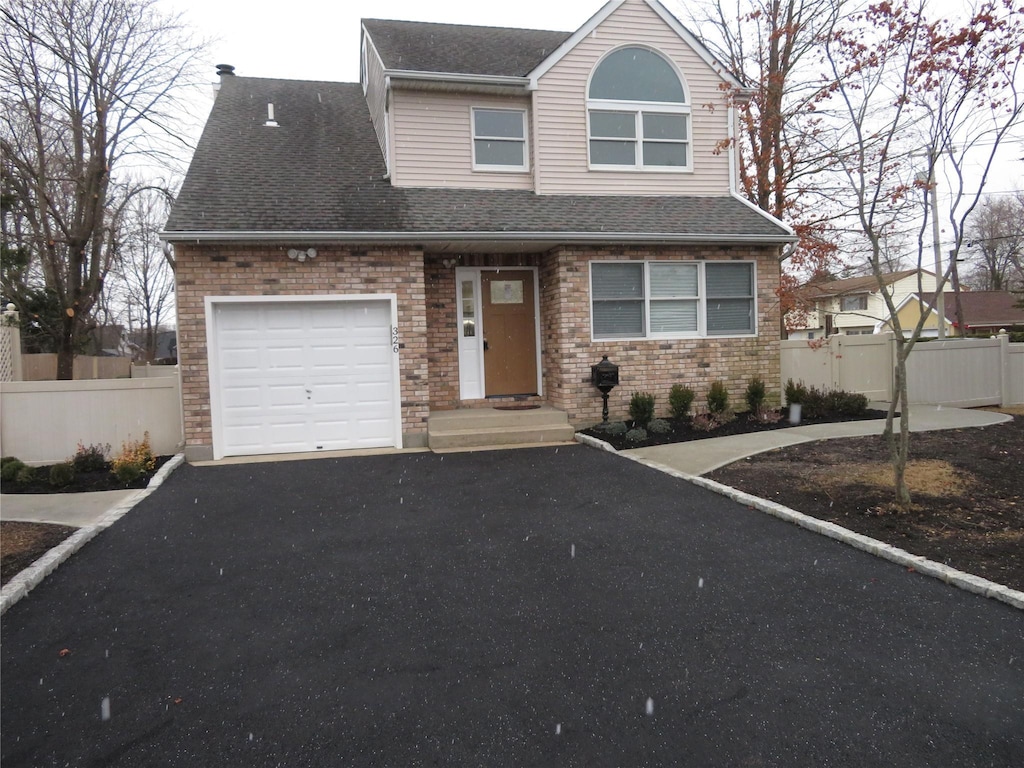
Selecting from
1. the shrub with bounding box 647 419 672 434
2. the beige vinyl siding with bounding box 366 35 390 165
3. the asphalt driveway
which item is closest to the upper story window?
the beige vinyl siding with bounding box 366 35 390 165

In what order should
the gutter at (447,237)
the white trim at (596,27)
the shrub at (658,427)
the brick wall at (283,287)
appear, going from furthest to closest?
the white trim at (596,27) → the shrub at (658,427) → the brick wall at (283,287) → the gutter at (447,237)

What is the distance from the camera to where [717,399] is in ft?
35.8

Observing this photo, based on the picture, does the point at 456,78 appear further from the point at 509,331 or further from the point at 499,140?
the point at 509,331

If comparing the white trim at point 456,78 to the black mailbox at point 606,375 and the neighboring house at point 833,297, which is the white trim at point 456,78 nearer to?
the black mailbox at point 606,375

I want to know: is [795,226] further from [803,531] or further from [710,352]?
[803,531]

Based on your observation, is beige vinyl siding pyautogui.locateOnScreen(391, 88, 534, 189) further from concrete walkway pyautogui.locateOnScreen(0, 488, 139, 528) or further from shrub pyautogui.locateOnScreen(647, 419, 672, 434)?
concrete walkway pyautogui.locateOnScreen(0, 488, 139, 528)

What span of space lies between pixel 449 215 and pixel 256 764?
8.72 metres

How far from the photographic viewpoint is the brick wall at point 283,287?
9367mm

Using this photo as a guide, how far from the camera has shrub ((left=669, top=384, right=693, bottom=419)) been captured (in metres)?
10.7

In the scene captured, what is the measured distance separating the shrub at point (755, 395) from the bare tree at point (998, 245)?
1742 cm

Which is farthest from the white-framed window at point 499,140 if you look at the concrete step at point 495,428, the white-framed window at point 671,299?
the concrete step at point 495,428

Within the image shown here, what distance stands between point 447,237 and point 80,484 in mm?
5654

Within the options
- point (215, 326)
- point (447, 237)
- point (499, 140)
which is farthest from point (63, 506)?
point (499, 140)

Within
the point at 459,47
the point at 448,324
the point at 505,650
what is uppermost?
the point at 459,47
